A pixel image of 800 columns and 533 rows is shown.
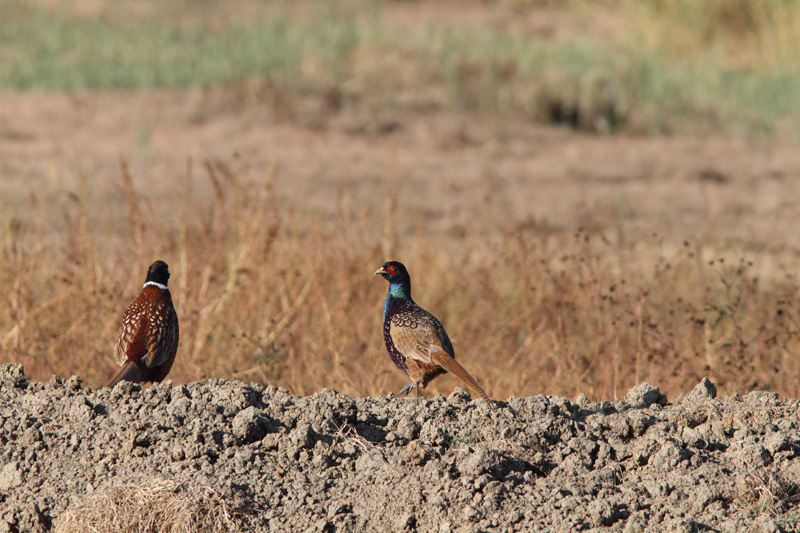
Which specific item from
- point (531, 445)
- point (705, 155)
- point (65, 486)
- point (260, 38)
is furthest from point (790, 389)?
point (260, 38)

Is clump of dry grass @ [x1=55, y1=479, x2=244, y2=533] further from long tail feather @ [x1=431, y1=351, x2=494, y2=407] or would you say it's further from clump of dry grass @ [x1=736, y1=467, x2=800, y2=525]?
clump of dry grass @ [x1=736, y1=467, x2=800, y2=525]

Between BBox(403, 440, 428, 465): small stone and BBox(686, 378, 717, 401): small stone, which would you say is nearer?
BBox(403, 440, 428, 465): small stone

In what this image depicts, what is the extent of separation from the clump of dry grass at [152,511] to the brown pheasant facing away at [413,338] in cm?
131

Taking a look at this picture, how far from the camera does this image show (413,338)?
467 centimetres

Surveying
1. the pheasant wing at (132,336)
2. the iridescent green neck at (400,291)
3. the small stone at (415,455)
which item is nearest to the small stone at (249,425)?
the small stone at (415,455)

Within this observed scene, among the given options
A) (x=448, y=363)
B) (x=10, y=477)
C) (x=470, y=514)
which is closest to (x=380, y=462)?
(x=470, y=514)

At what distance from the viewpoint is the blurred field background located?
6.19 metres

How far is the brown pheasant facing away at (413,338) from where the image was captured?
15.2 feet

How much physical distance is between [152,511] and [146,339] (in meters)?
1.12

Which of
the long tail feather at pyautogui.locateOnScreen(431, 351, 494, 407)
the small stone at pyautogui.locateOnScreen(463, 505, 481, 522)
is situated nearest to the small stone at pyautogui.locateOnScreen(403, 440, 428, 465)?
the small stone at pyautogui.locateOnScreen(463, 505, 481, 522)

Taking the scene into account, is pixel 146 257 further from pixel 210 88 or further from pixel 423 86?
pixel 423 86

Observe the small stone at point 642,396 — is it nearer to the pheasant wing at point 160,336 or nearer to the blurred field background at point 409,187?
the blurred field background at point 409,187

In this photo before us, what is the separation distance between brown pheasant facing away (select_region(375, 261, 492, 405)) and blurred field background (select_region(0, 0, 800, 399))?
0.79 m

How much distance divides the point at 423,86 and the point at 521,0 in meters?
9.76
